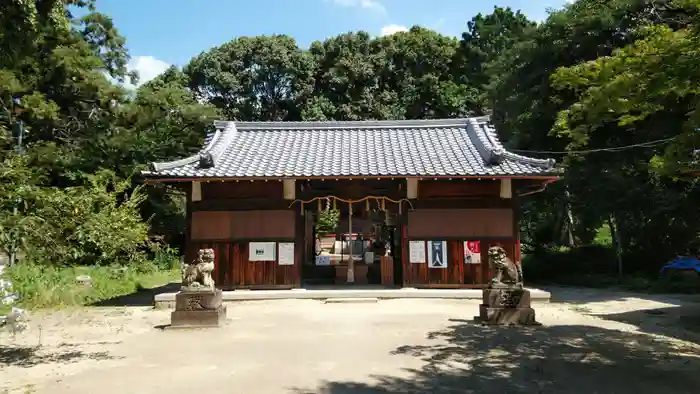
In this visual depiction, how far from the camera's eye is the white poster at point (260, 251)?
44.8 ft

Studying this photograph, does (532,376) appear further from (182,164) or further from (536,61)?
(536,61)

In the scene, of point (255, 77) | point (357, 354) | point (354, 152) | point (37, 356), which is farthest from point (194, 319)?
point (255, 77)

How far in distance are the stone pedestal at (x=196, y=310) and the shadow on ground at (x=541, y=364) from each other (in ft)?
12.1

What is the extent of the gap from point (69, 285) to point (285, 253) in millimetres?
5623

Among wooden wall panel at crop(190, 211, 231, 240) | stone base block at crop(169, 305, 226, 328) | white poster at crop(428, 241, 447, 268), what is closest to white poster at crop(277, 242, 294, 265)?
wooden wall panel at crop(190, 211, 231, 240)

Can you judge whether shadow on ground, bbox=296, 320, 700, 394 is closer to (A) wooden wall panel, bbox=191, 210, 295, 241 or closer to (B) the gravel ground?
(B) the gravel ground

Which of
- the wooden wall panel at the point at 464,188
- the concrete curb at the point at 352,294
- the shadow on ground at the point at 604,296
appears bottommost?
the shadow on ground at the point at 604,296

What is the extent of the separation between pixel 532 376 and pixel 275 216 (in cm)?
898

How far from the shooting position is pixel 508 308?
8.99 meters

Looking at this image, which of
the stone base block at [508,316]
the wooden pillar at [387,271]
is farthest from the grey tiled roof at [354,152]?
the stone base block at [508,316]

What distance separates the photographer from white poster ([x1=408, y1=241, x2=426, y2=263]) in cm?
1365

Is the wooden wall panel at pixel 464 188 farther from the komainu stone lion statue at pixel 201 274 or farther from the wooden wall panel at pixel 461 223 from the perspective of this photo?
the komainu stone lion statue at pixel 201 274

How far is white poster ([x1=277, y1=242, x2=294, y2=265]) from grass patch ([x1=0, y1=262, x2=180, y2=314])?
305 cm

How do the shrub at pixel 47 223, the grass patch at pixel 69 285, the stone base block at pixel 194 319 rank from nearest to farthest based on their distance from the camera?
the shrub at pixel 47 223
the stone base block at pixel 194 319
the grass patch at pixel 69 285
